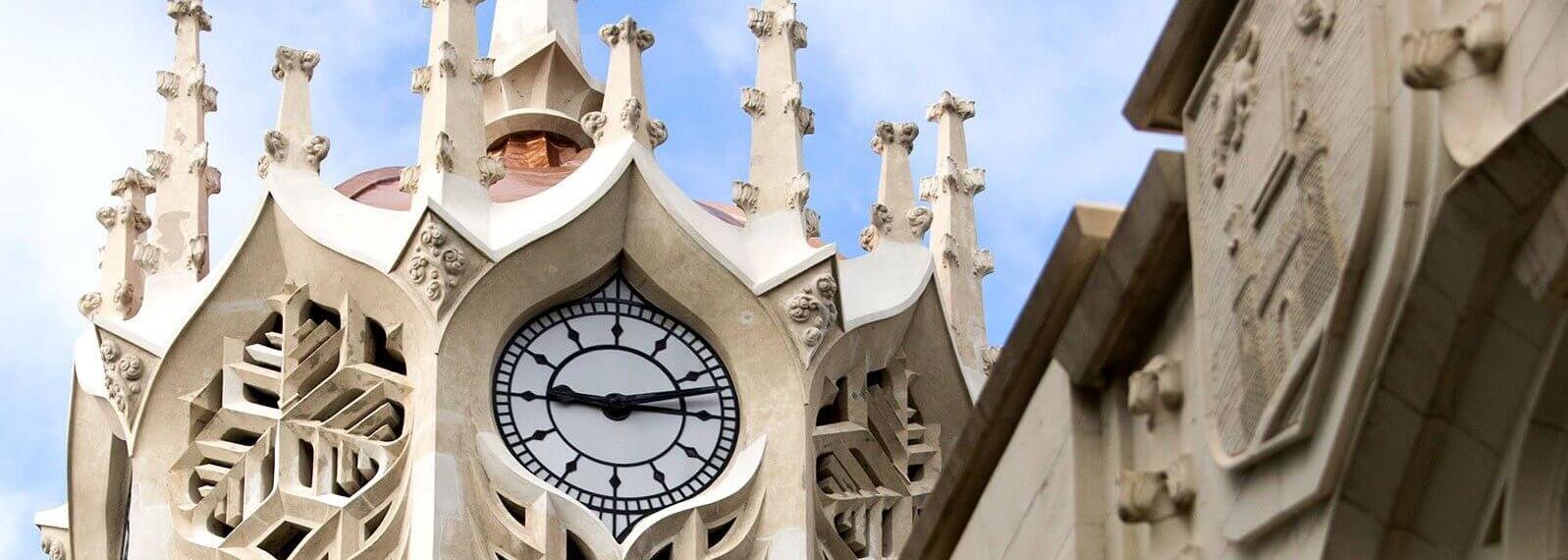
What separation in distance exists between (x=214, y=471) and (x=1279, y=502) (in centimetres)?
2263

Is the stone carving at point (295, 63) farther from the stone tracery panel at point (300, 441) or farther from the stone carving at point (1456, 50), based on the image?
the stone carving at point (1456, 50)

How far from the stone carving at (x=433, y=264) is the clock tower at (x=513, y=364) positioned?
0.03 meters

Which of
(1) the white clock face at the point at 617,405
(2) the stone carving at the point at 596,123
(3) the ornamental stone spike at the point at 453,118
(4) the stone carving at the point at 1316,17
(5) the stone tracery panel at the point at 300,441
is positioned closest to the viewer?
(4) the stone carving at the point at 1316,17

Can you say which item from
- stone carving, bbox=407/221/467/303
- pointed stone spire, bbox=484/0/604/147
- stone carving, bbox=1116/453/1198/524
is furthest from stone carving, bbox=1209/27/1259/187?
pointed stone spire, bbox=484/0/604/147

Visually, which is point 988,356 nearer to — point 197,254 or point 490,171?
point 490,171

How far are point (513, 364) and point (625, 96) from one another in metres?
3.13

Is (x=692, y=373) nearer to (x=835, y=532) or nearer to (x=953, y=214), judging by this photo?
(x=835, y=532)

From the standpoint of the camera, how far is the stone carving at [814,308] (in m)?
32.2

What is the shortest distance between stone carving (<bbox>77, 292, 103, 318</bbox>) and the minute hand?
20.1ft

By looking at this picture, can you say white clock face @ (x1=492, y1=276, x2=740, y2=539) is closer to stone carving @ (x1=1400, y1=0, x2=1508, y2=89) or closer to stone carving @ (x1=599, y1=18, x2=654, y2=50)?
stone carving @ (x1=599, y1=18, x2=654, y2=50)

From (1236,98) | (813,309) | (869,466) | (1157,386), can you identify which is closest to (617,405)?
(813,309)

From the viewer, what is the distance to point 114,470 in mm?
34531

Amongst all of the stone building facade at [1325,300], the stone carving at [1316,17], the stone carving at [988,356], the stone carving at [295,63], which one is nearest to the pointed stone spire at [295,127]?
the stone carving at [295,63]

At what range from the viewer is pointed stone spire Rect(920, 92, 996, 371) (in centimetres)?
3625
